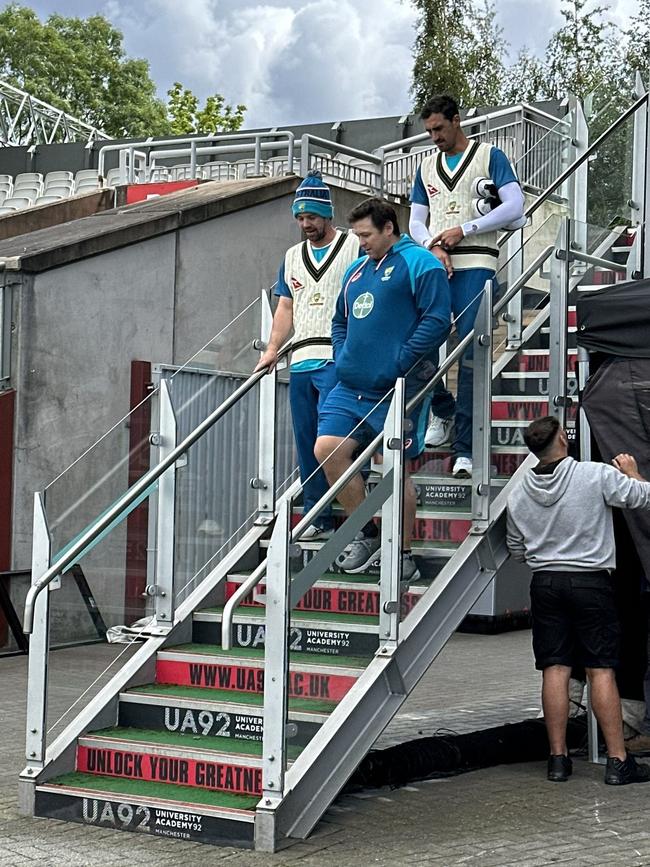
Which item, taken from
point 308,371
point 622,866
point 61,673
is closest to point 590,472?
point 308,371

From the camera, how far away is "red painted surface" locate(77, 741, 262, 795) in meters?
5.98

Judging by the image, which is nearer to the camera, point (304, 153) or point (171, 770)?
point (171, 770)

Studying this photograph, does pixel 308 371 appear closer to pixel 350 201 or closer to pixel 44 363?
pixel 44 363

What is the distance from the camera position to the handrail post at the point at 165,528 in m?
7.11

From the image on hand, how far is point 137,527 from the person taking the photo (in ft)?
22.7

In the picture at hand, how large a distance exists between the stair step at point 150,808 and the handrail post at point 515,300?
9.34 ft

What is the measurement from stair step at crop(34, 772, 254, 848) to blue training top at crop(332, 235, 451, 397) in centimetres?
210

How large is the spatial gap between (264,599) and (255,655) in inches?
22.3

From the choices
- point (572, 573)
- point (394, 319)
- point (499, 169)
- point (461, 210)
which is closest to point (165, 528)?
point (394, 319)

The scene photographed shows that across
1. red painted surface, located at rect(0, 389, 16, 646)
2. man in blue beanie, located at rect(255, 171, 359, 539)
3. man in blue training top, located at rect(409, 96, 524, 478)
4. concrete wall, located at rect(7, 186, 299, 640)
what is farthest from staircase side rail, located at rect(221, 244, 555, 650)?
concrete wall, located at rect(7, 186, 299, 640)

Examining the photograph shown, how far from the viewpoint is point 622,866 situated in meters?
5.38

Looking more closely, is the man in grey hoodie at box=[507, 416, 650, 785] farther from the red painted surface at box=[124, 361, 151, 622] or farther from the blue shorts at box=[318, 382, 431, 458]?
the red painted surface at box=[124, 361, 151, 622]

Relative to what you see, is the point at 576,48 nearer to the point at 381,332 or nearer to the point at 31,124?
the point at 31,124

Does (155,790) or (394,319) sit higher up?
(394,319)
